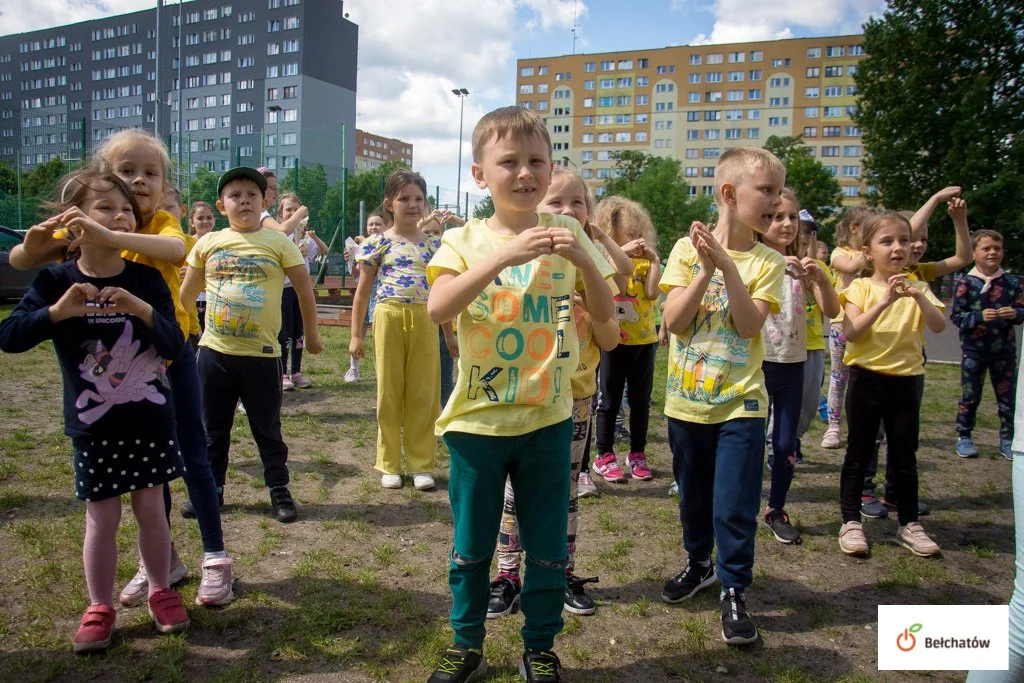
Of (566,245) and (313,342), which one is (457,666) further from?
(313,342)

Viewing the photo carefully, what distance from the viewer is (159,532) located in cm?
292

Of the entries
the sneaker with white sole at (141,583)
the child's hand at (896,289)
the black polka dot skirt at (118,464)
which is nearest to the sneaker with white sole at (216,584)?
the sneaker with white sole at (141,583)

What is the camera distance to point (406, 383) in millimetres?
4992

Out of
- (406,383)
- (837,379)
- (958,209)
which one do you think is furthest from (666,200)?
(406,383)

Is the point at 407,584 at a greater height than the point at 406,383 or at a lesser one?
lesser

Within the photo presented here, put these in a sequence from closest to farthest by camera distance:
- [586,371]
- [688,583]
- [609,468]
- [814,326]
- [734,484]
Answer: [734,484]
[688,583]
[586,371]
[814,326]
[609,468]

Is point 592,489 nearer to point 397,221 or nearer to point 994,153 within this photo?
point 397,221

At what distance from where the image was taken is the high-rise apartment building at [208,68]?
2923 inches

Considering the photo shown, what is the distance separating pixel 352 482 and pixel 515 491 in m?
2.79

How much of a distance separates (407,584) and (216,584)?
2.86 ft

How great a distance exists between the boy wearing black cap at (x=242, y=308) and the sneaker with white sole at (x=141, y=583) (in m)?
0.82

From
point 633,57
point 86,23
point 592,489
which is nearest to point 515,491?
point 592,489

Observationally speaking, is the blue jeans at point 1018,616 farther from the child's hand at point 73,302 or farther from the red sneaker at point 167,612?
the child's hand at point 73,302

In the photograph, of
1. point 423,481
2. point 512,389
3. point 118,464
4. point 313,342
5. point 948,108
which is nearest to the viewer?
point 512,389
